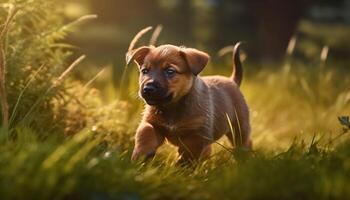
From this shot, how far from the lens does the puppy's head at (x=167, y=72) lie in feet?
16.4

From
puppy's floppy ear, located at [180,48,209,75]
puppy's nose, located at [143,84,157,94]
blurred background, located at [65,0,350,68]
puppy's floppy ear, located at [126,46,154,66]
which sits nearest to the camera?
puppy's nose, located at [143,84,157,94]

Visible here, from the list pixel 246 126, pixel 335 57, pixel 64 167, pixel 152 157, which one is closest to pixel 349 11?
pixel 335 57

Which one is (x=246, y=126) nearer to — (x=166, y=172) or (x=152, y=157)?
(x=152, y=157)

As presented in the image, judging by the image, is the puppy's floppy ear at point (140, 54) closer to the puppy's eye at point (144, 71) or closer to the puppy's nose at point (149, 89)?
the puppy's eye at point (144, 71)

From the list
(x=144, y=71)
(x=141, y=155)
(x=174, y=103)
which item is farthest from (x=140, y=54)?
(x=141, y=155)

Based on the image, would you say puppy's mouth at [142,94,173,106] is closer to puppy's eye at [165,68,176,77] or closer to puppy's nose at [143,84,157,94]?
puppy's nose at [143,84,157,94]

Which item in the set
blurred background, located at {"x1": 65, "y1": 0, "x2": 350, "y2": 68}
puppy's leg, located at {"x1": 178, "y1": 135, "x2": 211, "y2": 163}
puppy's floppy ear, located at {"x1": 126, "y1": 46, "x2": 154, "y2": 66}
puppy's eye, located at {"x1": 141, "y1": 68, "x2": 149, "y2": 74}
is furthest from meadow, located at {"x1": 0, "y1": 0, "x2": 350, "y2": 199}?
blurred background, located at {"x1": 65, "y1": 0, "x2": 350, "y2": 68}

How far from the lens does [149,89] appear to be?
495cm

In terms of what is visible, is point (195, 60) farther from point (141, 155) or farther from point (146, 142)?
point (141, 155)

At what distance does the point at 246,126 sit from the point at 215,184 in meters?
2.26

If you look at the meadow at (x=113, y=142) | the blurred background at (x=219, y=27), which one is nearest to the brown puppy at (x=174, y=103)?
the meadow at (x=113, y=142)

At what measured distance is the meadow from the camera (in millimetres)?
3791

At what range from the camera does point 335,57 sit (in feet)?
53.4

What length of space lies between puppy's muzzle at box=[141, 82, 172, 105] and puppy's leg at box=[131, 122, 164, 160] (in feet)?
0.70
